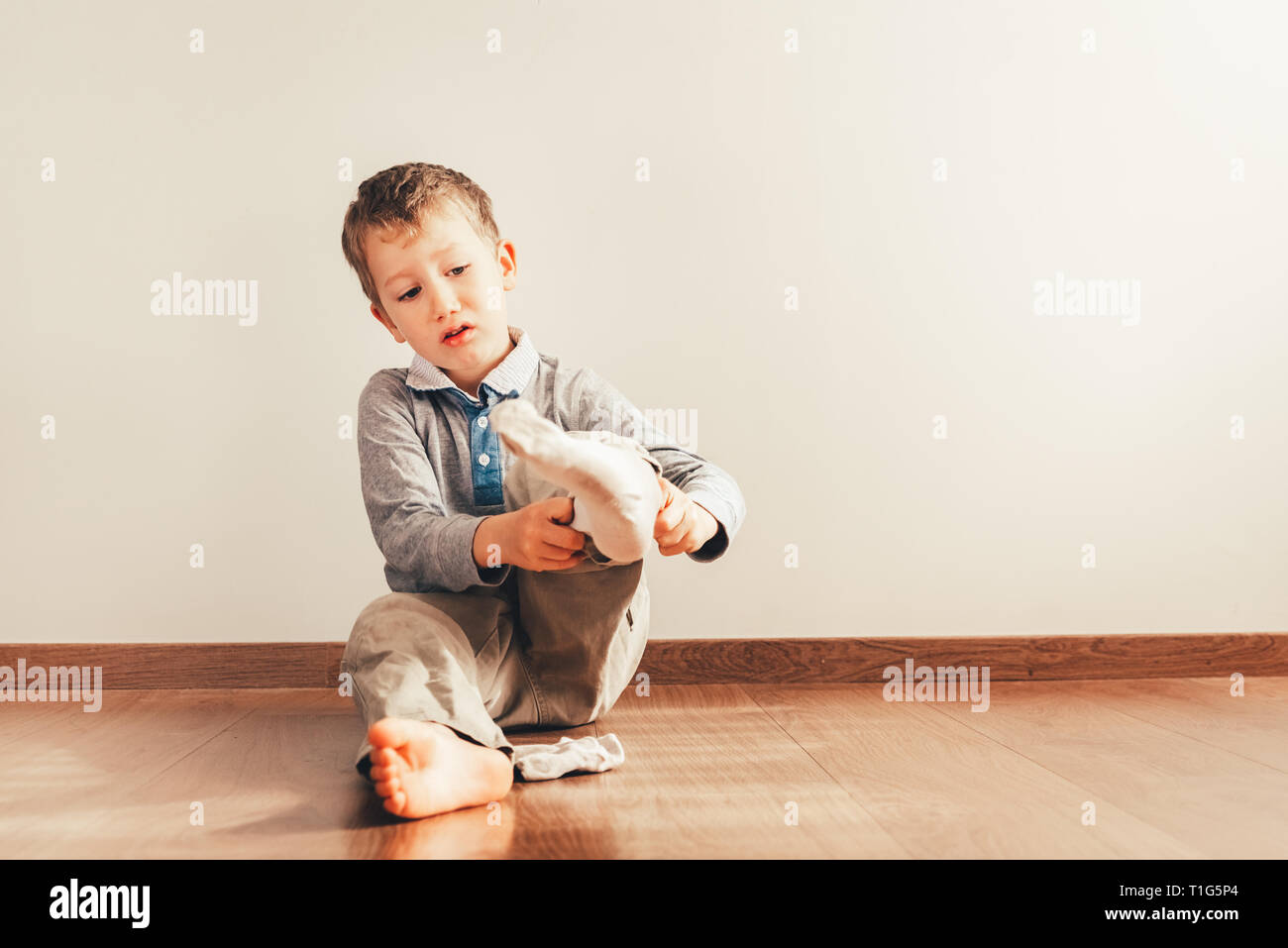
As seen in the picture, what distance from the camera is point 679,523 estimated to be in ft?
2.94

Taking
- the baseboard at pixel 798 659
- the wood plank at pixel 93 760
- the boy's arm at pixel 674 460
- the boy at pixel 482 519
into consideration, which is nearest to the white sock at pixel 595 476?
the boy at pixel 482 519

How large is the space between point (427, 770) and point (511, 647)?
0.30m

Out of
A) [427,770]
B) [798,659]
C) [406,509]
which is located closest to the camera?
[427,770]

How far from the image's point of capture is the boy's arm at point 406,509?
3.13 ft

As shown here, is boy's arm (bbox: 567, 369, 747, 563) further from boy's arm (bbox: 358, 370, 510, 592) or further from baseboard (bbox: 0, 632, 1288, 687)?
baseboard (bbox: 0, 632, 1288, 687)

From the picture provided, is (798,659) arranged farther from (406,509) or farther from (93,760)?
(93,760)

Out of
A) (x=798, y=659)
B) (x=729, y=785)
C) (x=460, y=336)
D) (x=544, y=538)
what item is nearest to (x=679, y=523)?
(x=544, y=538)

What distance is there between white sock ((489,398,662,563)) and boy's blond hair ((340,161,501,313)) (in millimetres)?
352

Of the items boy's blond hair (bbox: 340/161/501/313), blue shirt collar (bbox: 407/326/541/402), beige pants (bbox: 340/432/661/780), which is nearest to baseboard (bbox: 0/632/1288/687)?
beige pants (bbox: 340/432/661/780)

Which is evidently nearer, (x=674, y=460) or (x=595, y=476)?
(x=595, y=476)

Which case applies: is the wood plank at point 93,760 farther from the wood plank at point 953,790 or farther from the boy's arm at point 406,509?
the wood plank at point 953,790

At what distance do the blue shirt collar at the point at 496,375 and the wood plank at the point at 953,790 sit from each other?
18.3 inches

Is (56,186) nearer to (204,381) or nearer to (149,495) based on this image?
(204,381)
